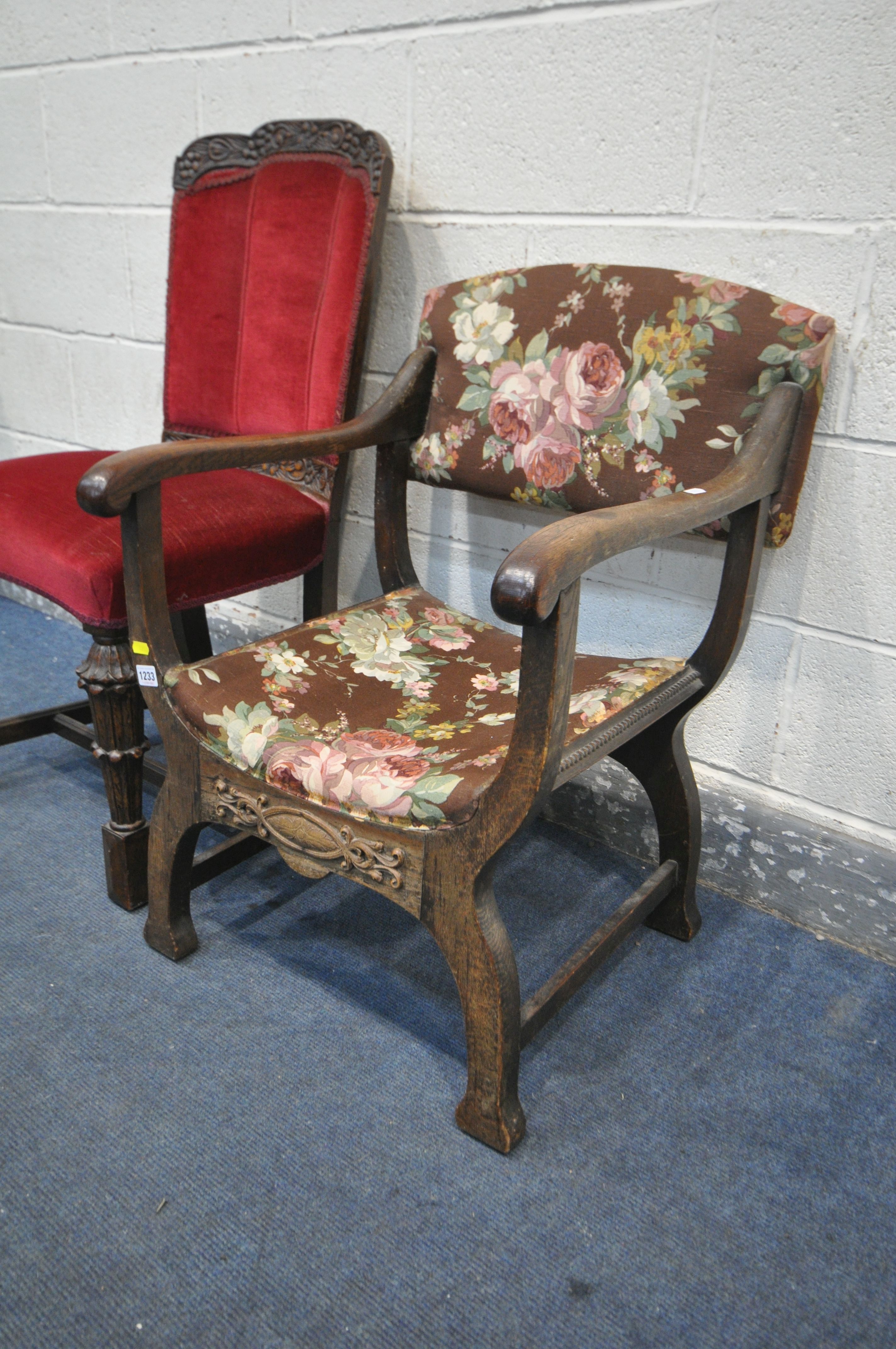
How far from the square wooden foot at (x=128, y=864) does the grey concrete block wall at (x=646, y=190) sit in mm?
651

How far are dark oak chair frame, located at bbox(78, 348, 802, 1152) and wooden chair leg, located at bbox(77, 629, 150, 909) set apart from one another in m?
0.11

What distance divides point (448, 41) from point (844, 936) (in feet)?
4.62

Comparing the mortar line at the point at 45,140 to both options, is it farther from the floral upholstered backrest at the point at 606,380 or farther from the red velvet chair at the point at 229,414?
Result: the floral upholstered backrest at the point at 606,380

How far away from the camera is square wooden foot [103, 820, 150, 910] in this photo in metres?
1.34

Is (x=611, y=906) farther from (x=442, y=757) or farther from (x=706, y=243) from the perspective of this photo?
(x=706, y=243)

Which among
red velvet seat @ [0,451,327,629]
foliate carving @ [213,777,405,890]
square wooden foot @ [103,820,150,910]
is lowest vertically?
square wooden foot @ [103,820,150,910]

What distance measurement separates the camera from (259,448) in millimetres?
1159

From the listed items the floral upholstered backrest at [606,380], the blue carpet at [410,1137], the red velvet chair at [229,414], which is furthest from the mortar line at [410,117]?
the blue carpet at [410,1137]

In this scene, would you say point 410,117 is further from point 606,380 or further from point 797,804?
point 797,804

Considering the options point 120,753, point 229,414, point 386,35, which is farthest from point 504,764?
point 386,35

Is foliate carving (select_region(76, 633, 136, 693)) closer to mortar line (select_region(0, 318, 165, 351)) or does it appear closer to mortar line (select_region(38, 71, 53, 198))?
mortar line (select_region(0, 318, 165, 351))

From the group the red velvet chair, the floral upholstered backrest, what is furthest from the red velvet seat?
the floral upholstered backrest

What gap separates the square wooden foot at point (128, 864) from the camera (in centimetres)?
134

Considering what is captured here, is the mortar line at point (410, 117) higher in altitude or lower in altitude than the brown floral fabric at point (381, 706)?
higher
